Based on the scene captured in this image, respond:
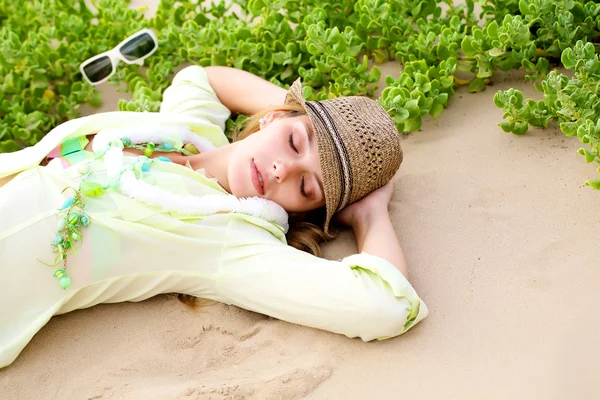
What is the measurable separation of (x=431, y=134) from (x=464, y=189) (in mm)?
446

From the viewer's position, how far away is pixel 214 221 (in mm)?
2412

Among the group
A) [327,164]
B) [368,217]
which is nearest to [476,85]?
[368,217]

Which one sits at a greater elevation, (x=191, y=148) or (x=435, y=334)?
(x=191, y=148)

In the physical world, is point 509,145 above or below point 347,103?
below

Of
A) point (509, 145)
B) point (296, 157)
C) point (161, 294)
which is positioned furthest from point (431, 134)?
point (161, 294)

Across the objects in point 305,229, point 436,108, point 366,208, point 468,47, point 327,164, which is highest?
point 468,47

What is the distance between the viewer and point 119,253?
2.32 meters

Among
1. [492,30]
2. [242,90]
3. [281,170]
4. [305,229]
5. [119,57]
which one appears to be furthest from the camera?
[119,57]

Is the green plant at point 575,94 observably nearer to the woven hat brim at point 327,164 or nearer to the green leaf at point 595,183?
the green leaf at point 595,183

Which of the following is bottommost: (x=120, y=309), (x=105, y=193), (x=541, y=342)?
(x=120, y=309)

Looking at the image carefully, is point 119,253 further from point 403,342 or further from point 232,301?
point 403,342

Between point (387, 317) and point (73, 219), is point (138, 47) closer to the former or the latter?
point (73, 219)

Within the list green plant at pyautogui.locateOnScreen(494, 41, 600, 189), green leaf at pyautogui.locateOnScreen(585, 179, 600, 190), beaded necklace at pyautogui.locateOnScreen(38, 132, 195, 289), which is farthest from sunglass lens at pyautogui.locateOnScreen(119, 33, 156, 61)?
green leaf at pyautogui.locateOnScreen(585, 179, 600, 190)

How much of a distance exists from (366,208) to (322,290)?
532mm
